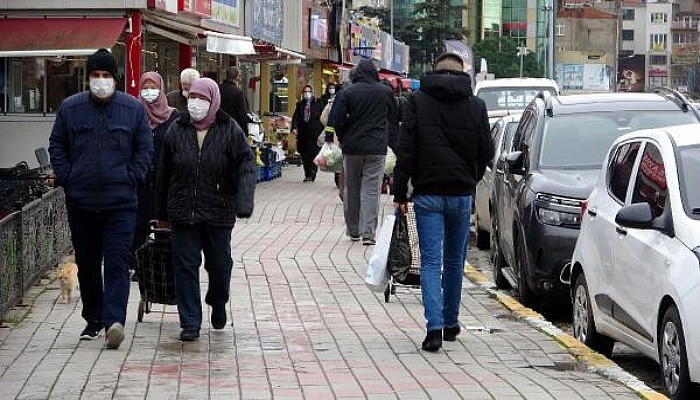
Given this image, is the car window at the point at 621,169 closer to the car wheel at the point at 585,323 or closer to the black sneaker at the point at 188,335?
the car wheel at the point at 585,323

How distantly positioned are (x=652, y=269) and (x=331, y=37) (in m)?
39.9

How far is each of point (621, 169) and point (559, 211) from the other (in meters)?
2.04

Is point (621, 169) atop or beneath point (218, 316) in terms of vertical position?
atop

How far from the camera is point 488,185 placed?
1838 centimetres

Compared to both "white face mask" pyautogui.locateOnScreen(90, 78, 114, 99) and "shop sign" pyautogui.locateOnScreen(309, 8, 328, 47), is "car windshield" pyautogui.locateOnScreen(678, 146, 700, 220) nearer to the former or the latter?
"white face mask" pyautogui.locateOnScreen(90, 78, 114, 99)

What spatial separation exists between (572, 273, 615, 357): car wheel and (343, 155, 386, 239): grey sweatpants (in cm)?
594

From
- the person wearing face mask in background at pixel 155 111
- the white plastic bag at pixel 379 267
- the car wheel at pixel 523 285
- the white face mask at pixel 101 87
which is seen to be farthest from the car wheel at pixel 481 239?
the white face mask at pixel 101 87

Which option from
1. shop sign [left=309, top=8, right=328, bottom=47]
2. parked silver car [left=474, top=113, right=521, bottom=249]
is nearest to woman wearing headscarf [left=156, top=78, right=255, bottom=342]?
parked silver car [left=474, top=113, right=521, bottom=249]

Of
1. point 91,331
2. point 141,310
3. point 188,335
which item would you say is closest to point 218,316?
point 188,335

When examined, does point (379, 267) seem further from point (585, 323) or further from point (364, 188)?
point (364, 188)

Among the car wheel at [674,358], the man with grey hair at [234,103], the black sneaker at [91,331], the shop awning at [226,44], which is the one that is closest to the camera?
the car wheel at [674,358]

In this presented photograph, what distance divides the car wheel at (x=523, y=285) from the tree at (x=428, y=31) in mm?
96470

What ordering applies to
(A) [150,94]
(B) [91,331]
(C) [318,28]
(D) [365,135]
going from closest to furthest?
(B) [91,331] < (A) [150,94] < (D) [365,135] < (C) [318,28]

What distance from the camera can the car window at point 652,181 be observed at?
29.8 ft
